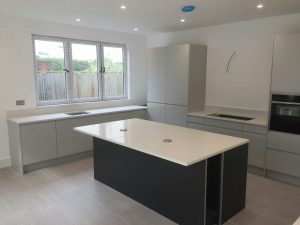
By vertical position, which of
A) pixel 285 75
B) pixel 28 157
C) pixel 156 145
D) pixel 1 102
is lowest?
pixel 28 157

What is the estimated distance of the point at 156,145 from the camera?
2.49m

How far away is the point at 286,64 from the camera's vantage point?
3326 mm

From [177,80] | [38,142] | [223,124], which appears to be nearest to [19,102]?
[38,142]

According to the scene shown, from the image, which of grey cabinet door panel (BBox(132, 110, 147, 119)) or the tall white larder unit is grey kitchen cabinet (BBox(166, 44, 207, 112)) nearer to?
the tall white larder unit

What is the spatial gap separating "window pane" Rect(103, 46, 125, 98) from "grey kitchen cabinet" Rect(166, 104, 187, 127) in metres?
1.42

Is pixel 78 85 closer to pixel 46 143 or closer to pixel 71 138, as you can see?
pixel 71 138

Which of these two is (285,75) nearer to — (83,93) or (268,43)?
(268,43)

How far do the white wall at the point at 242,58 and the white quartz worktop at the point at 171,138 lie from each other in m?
1.82

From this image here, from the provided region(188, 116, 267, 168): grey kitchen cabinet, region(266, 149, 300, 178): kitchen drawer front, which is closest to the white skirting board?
region(188, 116, 267, 168): grey kitchen cabinet

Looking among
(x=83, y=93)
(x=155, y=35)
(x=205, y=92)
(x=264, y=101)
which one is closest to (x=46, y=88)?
(x=83, y=93)

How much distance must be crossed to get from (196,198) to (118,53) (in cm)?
416

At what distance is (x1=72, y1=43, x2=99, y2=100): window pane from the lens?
195 inches

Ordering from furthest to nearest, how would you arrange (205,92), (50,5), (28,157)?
(205,92), (28,157), (50,5)

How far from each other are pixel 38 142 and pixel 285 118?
3.83m
